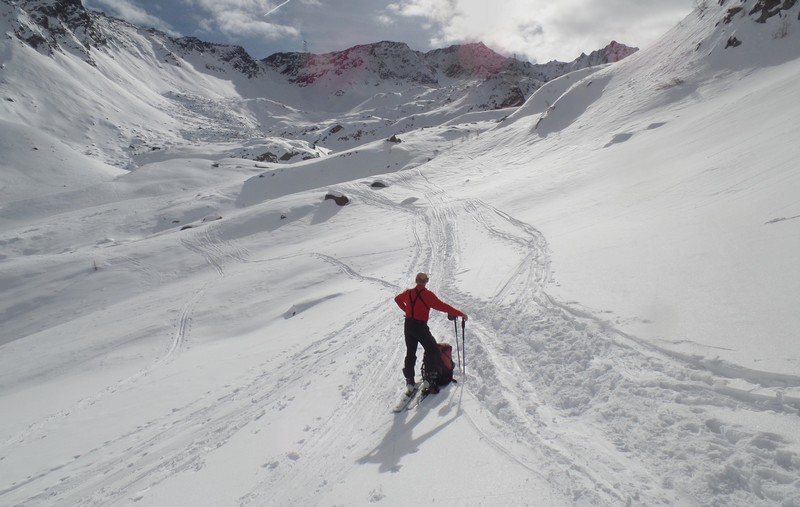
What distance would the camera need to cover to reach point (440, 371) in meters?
6.70

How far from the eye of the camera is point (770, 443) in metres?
3.89

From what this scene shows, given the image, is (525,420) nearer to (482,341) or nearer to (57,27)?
(482,341)

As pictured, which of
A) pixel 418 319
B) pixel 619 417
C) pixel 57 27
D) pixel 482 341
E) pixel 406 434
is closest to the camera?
pixel 619 417

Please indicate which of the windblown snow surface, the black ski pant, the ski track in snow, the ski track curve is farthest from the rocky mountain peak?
the ski track curve

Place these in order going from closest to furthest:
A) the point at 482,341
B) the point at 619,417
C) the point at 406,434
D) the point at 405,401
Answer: the point at 619,417, the point at 406,434, the point at 405,401, the point at 482,341

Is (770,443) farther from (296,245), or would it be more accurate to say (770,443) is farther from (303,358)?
(296,245)

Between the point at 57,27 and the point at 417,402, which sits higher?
the point at 57,27

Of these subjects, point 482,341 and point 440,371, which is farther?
point 482,341

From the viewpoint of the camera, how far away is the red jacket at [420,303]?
6520 mm

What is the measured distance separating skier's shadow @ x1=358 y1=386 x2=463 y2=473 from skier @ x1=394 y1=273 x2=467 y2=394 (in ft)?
1.28

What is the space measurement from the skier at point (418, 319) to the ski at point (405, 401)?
2.7 inches

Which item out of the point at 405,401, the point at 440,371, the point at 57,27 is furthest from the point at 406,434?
the point at 57,27

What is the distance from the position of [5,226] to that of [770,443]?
170ft

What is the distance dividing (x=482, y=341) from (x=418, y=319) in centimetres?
206
